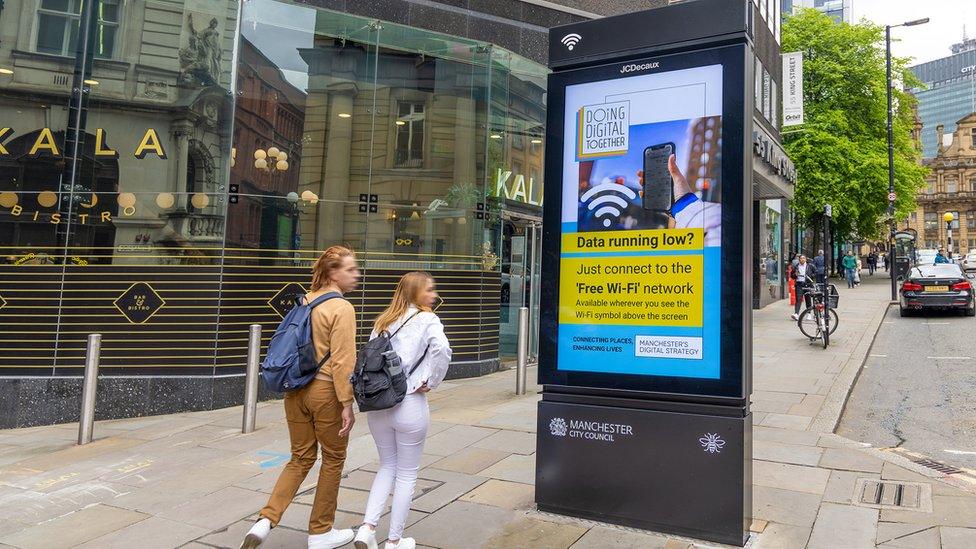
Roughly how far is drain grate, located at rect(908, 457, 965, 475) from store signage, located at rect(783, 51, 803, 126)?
16738 millimetres

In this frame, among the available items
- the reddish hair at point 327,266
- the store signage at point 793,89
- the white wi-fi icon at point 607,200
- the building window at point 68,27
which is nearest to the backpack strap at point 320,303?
the reddish hair at point 327,266

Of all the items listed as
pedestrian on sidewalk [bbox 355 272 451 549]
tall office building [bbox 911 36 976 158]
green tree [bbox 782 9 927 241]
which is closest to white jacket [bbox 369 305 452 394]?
pedestrian on sidewalk [bbox 355 272 451 549]

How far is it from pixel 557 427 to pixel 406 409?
3.81 feet

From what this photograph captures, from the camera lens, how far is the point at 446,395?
8.85 meters

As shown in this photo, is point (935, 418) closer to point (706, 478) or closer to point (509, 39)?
point (706, 478)

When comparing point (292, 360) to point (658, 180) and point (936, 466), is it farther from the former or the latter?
point (936, 466)

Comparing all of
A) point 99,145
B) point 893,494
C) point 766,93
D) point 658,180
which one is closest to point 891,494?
point 893,494

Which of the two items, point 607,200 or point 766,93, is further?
point 766,93

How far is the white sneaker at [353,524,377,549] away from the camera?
362cm

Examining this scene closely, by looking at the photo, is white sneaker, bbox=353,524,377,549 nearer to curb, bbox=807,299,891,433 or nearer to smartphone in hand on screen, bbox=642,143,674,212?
smartphone in hand on screen, bbox=642,143,674,212

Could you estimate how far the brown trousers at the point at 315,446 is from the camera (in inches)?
147

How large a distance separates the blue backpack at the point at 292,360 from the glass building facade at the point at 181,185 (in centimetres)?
543

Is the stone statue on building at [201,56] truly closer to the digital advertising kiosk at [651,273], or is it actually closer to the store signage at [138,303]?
the store signage at [138,303]

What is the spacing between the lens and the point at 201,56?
29.2ft
